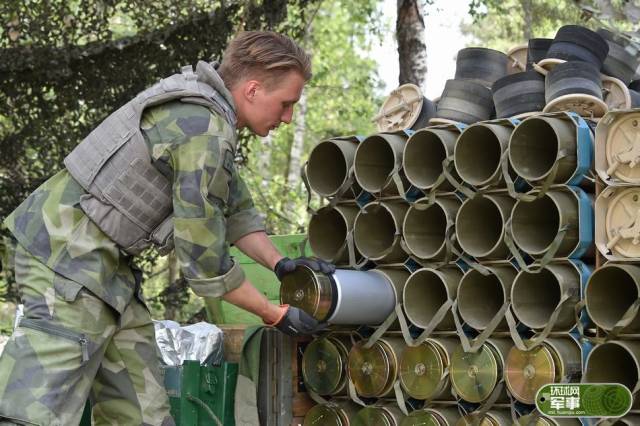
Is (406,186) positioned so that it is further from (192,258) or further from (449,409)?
(192,258)

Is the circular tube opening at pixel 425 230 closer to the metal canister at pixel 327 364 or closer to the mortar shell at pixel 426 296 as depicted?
the mortar shell at pixel 426 296

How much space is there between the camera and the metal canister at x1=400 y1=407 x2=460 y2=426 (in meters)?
4.14

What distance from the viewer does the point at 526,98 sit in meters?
4.57

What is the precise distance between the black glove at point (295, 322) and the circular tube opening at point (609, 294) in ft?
3.20

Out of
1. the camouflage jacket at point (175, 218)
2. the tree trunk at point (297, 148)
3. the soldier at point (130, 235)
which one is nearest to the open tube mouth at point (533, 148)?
the soldier at point (130, 235)

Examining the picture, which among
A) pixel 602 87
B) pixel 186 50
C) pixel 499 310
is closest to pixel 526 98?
pixel 602 87

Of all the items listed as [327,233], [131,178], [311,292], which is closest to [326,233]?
[327,233]

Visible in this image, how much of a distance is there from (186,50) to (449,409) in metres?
3.98

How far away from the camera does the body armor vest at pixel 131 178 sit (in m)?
3.63

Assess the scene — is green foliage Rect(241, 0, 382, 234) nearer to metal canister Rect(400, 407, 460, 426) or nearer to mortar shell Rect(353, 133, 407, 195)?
mortar shell Rect(353, 133, 407, 195)

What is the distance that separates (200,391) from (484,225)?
1326mm

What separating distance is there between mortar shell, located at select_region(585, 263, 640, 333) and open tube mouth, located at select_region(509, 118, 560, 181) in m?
0.43

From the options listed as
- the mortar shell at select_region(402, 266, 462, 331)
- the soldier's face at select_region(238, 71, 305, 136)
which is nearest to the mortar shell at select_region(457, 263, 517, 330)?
the mortar shell at select_region(402, 266, 462, 331)

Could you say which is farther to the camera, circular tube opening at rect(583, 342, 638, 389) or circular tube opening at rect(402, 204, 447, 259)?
circular tube opening at rect(402, 204, 447, 259)
